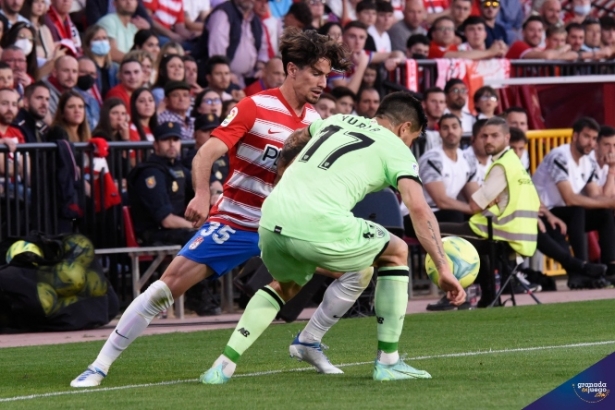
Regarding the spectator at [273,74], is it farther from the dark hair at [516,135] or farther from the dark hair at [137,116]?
the dark hair at [516,135]

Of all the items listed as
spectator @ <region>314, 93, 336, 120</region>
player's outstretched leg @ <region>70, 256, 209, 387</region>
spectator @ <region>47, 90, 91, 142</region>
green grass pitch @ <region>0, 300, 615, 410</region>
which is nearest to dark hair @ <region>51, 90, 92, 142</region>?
spectator @ <region>47, 90, 91, 142</region>

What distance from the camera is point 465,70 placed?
18781 mm

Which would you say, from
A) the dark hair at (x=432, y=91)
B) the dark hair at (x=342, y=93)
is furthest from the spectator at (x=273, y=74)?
the dark hair at (x=432, y=91)

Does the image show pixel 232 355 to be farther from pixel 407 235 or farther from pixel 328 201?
pixel 407 235

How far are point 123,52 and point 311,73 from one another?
27.9ft

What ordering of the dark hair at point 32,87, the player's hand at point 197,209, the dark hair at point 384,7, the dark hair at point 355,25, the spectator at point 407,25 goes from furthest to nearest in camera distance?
the spectator at point 407,25 < the dark hair at point 384,7 < the dark hair at point 355,25 < the dark hair at point 32,87 < the player's hand at point 197,209

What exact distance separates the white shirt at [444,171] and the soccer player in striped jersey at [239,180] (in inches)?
268

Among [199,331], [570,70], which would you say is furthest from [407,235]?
[570,70]

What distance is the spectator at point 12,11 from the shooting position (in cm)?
1583

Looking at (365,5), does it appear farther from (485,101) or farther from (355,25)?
(485,101)

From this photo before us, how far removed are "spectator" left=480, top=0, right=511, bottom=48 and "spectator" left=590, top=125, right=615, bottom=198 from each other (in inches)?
151

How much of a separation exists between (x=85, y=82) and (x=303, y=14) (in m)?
3.59

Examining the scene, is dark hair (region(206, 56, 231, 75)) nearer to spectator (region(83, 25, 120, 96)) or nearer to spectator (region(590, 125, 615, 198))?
spectator (region(83, 25, 120, 96))

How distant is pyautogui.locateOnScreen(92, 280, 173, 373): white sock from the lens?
334 inches
